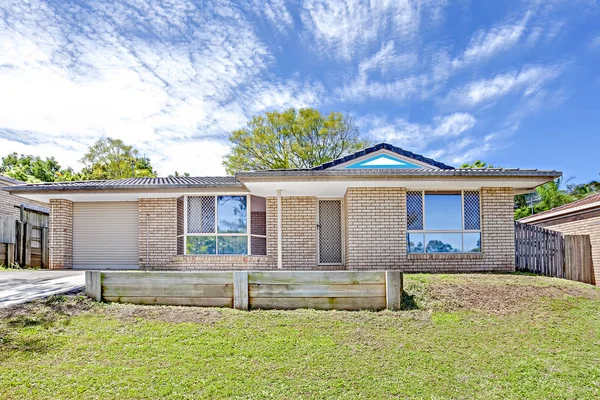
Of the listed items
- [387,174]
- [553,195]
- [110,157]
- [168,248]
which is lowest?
[168,248]

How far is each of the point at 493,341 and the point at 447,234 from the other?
220 inches

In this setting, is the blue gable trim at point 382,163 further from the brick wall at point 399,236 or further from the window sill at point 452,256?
the window sill at point 452,256

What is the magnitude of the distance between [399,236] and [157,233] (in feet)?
23.8

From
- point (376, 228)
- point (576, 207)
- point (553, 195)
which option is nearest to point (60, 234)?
point (376, 228)

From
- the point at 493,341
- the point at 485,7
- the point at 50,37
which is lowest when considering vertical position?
the point at 493,341

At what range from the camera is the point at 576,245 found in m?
10.8

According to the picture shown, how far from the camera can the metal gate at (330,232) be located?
38.9 feet

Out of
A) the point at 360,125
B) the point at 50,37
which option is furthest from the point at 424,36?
the point at 360,125

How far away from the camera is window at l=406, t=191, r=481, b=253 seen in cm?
1050

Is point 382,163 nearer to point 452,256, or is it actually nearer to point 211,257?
point 452,256

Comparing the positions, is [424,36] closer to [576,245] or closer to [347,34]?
[347,34]

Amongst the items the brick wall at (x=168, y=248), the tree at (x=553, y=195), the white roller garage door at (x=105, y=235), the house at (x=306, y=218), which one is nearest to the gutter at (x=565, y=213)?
the house at (x=306, y=218)

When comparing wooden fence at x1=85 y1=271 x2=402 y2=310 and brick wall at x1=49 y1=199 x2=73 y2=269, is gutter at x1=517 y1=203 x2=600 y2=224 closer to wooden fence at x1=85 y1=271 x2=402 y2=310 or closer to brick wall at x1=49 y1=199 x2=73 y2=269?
wooden fence at x1=85 y1=271 x2=402 y2=310

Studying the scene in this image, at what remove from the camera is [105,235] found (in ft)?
40.7
